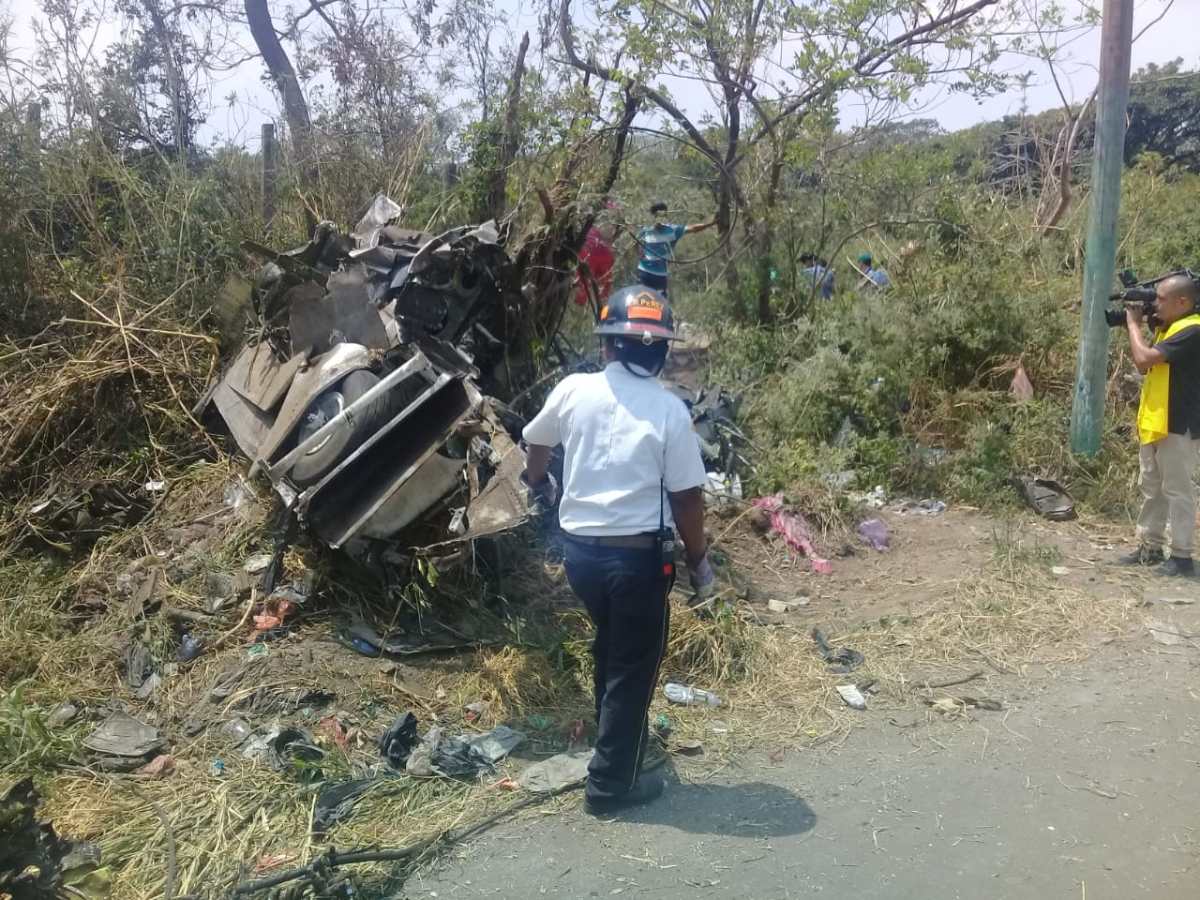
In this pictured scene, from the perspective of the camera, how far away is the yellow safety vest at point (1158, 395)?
5.76 meters

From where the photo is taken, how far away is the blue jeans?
3.44 meters

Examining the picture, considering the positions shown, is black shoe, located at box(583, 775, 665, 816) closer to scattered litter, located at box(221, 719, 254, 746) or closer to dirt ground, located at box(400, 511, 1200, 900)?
dirt ground, located at box(400, 511, 1200, 900)

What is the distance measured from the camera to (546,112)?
8.67 m

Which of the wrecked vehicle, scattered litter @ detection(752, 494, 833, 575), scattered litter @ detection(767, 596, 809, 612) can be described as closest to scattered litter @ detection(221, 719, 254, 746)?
the wrecked vehicle

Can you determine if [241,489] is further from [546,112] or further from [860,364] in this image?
[860,364]

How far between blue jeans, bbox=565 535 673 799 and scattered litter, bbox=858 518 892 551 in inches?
135

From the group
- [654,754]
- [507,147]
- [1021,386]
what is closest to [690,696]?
[654,754]

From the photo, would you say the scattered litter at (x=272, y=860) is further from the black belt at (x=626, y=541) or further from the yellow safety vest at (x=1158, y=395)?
the yellow safety vest at (x=1158, y=395)

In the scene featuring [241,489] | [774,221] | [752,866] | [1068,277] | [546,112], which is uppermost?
[546,112]

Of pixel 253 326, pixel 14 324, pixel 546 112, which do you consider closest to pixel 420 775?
pixel 253 326

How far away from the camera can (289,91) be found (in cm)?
1159

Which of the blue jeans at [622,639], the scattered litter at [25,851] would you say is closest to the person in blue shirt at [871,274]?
the blue jeans at [622,639]

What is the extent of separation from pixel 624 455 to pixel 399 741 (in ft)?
5.37

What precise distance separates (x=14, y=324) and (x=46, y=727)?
13.5ft
